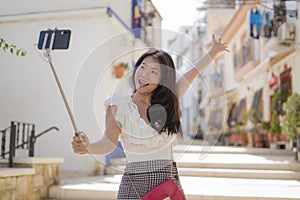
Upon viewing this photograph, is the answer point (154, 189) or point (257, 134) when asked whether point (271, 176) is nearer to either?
point (154, 189)

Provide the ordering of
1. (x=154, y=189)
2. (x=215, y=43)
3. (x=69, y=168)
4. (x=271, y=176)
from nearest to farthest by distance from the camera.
Answer: (x=154, y=189), (x=215, y=43), (x=271, y=176), (x=69, y=168)

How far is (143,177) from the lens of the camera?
142 cm

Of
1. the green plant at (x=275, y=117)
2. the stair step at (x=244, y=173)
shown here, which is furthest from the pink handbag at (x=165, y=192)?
the green plant at (x=275, y=117)

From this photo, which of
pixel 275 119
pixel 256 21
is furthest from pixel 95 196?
pixel 256 21

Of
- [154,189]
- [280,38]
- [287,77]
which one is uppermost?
[280,38]

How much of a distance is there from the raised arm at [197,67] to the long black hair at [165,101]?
0.08m

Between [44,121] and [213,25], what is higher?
[213,25]

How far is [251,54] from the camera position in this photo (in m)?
15.2

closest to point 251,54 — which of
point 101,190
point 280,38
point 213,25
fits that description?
point 280,38

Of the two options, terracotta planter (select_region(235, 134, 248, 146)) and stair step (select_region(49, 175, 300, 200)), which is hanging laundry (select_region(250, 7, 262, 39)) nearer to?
terracotta planter (select_region(235, 134, 248, 146))

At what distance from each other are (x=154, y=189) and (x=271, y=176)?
4790 mm

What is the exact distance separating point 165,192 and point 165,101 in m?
0.33

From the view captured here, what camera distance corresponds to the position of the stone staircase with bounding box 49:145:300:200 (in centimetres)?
426

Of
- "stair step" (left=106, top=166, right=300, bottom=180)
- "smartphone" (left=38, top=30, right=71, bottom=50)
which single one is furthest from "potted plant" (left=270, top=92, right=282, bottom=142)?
"smartphone" (left=38, top=30, right=71, bottom=50)
